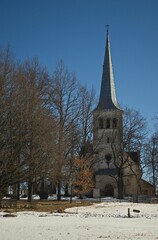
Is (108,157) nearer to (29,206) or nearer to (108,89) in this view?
(108,89)

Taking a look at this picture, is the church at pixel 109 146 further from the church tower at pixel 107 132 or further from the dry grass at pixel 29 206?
the dry grass at pixel 29 206

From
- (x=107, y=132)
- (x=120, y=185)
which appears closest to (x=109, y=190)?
(x=120, y=185)

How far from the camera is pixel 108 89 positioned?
231 ft

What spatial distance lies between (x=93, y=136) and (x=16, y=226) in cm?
4007

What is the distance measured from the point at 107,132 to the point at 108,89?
815cm

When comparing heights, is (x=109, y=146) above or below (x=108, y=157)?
above

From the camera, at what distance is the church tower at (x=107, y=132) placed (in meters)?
65.0

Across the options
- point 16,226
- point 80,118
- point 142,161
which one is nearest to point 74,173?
point 80,118

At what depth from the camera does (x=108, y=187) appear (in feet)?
219

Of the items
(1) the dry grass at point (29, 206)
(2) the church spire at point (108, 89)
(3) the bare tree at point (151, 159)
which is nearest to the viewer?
(1) the dry grass at point (29, 206)

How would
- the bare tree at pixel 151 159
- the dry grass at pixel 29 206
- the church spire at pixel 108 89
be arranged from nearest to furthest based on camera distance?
the dry grass at pixel 29 206 < the bare tree at pixel 151 159 < the church spire at pixel 108 89

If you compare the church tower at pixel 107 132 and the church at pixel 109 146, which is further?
the church tower at pixel 107 132

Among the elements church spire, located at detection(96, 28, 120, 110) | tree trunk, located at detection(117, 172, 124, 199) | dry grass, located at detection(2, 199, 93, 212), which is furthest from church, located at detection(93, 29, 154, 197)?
dry grass, located at detection(2, 199, 93, 212)

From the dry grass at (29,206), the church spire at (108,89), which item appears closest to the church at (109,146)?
the church spire at (108,89)
